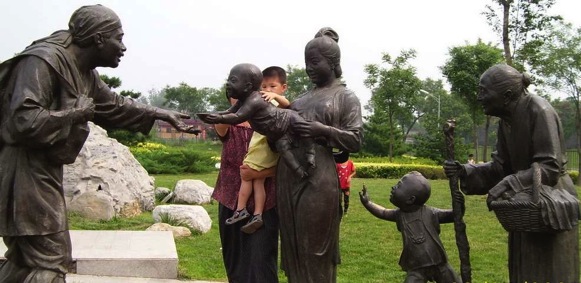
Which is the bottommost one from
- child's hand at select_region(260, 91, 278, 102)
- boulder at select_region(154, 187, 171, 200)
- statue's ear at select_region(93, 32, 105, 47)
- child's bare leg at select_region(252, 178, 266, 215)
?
boulder at select_region(154, 187, 171, 200)

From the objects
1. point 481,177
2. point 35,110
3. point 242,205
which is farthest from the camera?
point 242,205

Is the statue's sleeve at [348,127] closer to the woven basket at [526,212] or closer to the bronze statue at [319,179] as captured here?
the bronze statue at [319,179]

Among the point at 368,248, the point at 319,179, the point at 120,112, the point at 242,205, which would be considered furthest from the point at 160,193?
the point at 319,179

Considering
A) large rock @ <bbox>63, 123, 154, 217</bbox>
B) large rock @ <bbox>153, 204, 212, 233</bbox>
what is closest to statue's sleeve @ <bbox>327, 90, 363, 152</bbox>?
large rock @ <bbox>153, 204, 212, 233</bbox>

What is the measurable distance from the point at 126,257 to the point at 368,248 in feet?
13.1

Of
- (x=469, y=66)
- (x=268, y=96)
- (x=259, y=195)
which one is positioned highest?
(x=469, y=66)

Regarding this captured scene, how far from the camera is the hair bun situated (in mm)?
4453

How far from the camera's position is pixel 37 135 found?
12.3ft

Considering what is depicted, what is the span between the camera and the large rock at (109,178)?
37.2 ft

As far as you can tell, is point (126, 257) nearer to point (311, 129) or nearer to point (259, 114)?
point (259, 114)

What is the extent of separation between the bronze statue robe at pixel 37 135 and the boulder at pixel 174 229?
641cm

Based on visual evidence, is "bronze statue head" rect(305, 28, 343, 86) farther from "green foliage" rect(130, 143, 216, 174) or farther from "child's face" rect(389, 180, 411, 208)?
"green foliage" rect(130, 143, 216, 174)

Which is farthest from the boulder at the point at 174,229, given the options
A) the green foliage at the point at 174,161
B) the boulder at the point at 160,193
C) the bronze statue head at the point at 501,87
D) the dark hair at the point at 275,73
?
the green foliage at the point at 174,161

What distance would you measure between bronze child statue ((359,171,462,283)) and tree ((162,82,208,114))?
47638mm
